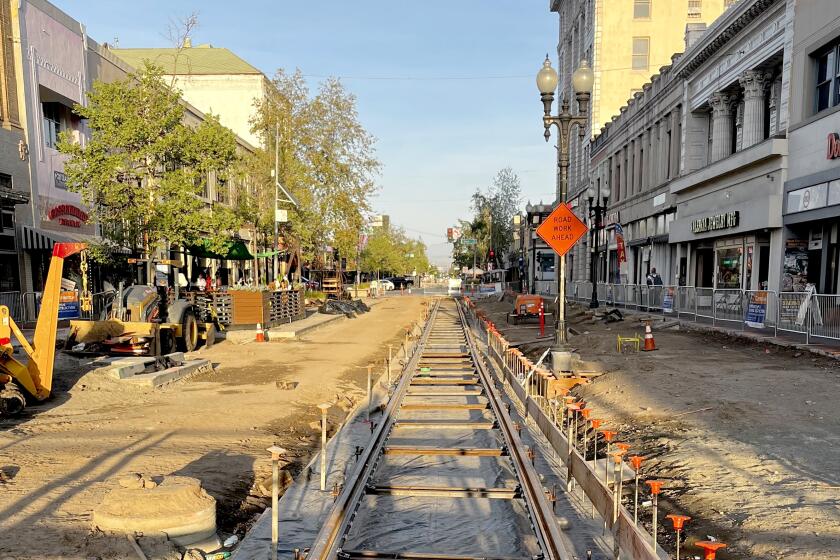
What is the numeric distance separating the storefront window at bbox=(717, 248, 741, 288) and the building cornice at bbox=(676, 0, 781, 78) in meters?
8.97

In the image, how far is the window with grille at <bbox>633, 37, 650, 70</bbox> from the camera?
4644 centimetres

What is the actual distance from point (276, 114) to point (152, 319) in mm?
20498

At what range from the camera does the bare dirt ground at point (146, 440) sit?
15.8 ft

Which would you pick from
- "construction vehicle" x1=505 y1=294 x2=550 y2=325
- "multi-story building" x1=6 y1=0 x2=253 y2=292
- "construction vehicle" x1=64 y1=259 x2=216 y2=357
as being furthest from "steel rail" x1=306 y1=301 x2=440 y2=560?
"construction vehicle" x1=505 y1=294 x2=550 y2=325

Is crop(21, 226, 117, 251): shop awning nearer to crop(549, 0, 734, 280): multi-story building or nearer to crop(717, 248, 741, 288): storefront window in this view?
crop(717, 248, 741, 288): storefront window

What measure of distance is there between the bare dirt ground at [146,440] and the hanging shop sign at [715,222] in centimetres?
1653

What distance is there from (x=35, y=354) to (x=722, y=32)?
26675mm

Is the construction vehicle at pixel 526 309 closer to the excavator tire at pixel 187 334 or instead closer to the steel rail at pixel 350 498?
the excavator tire at pixel 187 334

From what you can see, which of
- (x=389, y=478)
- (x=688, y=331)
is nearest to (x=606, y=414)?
(x=389, y=478)

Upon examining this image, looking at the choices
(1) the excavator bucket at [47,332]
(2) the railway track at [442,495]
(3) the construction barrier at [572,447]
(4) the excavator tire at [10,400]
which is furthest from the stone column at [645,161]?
(4) the excavator tire at [10,400]

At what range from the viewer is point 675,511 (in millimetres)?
5434

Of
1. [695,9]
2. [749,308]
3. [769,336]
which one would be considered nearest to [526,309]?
[749,308]

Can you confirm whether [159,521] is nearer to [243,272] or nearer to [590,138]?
[243,272]

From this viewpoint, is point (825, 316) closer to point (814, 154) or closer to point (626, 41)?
point (814, 154)
